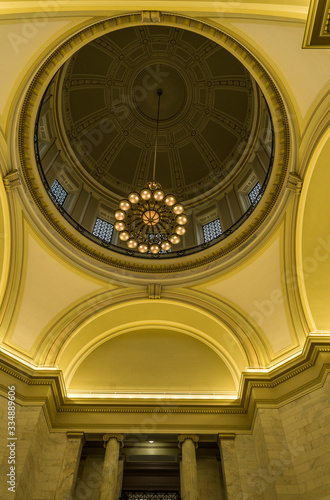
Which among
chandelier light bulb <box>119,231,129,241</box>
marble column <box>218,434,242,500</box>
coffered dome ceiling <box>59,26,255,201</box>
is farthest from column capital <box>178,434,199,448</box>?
coffered dome ceiling <box>59,26,255,201</box>

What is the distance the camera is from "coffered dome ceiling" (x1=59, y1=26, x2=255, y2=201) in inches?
622

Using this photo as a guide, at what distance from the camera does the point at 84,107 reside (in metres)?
16.5

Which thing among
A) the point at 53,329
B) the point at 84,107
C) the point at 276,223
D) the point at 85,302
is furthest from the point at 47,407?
the point at 84,107

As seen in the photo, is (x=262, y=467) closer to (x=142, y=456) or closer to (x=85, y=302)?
(x=142, y=456)

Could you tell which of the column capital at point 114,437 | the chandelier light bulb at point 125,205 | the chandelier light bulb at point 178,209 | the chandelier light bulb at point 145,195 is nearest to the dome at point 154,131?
the chandelier light bulb at point 125,205

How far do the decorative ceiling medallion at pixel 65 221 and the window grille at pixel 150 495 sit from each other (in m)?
6.09

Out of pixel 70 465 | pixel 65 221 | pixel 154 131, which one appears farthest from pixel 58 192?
pixel 70 465

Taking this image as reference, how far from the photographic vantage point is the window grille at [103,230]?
1419 centimetres

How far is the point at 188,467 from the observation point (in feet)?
32.1

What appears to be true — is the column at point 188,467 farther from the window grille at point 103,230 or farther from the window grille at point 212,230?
the window grille at point 103,230

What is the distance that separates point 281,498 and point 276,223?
6628 millimetres

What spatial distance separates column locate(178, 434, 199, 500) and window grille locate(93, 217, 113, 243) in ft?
22.4

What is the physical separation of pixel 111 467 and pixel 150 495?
1.58 m

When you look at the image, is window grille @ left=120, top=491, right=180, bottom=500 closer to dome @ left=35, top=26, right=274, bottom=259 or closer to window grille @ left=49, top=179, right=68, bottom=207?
dome @ left=35, top=26, right=274, bottom=259
